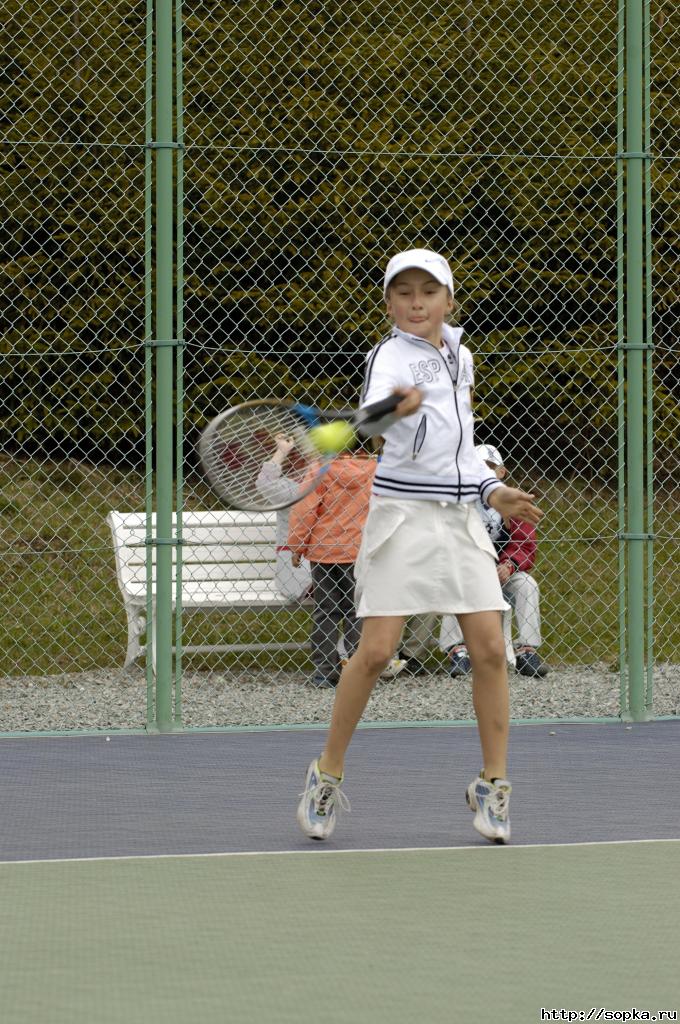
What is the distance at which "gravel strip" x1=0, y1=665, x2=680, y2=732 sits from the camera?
7.92 m

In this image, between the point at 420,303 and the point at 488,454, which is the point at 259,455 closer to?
the point at 420,303

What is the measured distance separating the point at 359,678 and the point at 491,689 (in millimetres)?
345

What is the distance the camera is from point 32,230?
1137cm

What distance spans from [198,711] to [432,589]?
3.24m

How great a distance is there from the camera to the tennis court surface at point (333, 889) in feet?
11.6

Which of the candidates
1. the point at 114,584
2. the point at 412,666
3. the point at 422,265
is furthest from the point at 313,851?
the point at 114,584

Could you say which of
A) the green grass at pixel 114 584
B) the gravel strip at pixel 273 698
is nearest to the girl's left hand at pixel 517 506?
the gravel strip at pixel 273 698

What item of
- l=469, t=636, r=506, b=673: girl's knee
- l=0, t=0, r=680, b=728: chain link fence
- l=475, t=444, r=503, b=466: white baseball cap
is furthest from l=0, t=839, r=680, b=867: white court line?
l=0, t=0, r=680, b=728: chain link fence

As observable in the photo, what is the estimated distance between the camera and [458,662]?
29.8ft

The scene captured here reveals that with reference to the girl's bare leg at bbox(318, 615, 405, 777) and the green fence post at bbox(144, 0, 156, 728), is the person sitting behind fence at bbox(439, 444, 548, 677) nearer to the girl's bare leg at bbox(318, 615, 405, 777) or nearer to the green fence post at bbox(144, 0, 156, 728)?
the green fence post at bbox(144, 0, 156, 728)

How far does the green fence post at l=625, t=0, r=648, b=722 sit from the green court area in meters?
2.60

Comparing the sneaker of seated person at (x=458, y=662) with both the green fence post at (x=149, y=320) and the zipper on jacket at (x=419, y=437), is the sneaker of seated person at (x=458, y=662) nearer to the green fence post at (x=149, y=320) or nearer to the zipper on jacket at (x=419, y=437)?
the green fence post at (x=149, y=320)

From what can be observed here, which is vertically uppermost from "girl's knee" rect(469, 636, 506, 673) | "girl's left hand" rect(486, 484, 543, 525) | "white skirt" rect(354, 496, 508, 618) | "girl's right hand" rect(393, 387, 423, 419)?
"girl's right hand" rect(393, 387, 423, 419)

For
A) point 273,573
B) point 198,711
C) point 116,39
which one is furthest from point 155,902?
point 116,39
